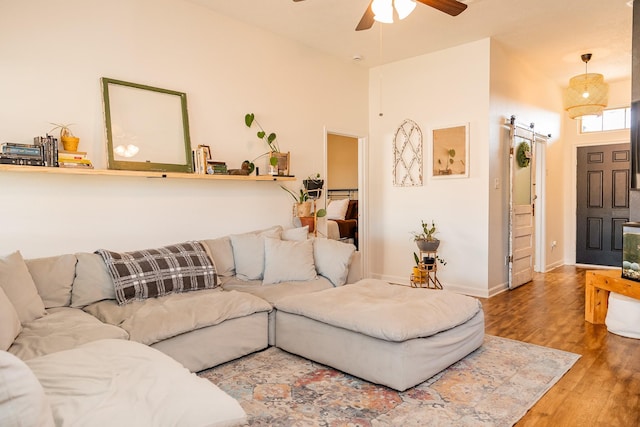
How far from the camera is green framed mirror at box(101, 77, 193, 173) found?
3.24m

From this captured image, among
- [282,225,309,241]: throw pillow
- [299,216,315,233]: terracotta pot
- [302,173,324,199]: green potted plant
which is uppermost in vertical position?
[302,173,324,199]: green potted plant

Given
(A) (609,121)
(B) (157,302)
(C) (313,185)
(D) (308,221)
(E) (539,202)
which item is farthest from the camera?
(A) (609,121)

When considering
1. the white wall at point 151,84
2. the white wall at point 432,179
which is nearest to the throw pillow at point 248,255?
the white wall at point 151,84

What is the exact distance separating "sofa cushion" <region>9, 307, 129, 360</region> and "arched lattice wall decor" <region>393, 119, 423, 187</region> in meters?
3.95

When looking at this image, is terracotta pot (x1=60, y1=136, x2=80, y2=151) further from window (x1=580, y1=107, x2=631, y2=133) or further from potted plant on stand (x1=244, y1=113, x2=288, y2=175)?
window (x1=580, y1=107, x2=631, y2=133)

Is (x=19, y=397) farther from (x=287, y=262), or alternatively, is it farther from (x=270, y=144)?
(x=270, y=144)

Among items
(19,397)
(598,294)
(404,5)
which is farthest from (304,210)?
(19,397)

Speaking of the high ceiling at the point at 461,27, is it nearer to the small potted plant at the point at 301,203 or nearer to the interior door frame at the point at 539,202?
the interior door frame at the point at 539,202

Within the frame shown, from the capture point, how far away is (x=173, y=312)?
102 inches

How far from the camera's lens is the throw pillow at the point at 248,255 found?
3.59 metres

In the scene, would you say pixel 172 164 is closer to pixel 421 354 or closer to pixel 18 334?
pixel 18 334

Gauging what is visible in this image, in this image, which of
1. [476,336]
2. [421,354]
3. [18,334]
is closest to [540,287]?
[476,336]

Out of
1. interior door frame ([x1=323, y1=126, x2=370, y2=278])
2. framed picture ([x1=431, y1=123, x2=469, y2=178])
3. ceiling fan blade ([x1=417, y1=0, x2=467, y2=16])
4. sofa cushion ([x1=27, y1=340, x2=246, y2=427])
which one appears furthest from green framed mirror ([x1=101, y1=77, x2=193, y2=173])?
framed picture ([x1=431, y1=123, x2=469, y2=178])

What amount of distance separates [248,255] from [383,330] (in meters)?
1.65
